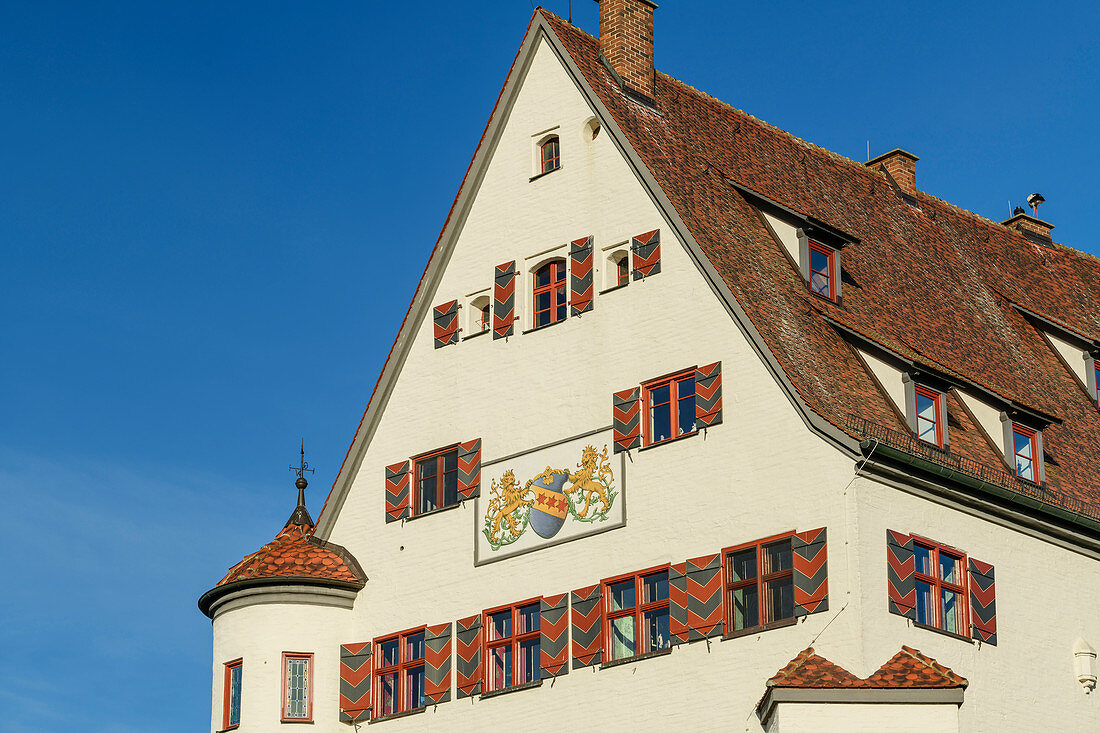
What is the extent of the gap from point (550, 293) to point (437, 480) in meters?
4.80

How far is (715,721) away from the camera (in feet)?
125

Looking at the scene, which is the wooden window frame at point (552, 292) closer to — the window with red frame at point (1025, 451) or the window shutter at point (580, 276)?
the window shutter at point (580, 276)

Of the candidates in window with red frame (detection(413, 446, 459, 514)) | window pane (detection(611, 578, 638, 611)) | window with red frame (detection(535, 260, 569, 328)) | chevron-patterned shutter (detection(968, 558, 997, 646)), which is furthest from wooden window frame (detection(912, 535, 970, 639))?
window with red frame (detection(413, 446, 459, 514))

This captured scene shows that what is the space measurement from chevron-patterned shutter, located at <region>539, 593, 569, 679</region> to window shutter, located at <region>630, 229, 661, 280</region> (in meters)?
6.73

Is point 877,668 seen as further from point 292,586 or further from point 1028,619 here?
point 292,586

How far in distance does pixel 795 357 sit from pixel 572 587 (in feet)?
21.1

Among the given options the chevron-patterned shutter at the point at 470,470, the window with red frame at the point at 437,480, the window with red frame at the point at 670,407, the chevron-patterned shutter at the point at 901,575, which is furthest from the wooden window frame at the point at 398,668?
the chevron-patterned shutter at the point at 901,575

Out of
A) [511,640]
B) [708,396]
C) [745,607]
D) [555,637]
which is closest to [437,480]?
[511,640]

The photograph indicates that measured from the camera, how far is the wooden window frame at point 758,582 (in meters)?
38.0

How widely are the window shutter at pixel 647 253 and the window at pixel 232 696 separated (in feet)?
40.1

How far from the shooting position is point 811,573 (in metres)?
37.6

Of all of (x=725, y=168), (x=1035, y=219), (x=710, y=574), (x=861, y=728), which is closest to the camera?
(x=861, y=728)

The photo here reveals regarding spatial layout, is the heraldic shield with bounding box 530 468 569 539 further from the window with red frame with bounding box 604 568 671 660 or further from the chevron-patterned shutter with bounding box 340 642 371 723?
the chevron-patterned shutter with bounding box 340 642 371 723

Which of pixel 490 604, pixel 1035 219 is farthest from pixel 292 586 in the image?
pixel 1035 219
